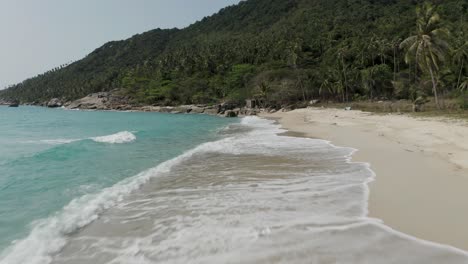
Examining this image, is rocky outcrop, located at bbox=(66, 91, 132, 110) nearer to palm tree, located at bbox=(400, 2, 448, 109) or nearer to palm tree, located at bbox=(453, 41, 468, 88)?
palm tree, located at bbox=(453, 41, 468, 88)

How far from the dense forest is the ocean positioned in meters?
29.2

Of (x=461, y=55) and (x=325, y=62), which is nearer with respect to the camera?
(x=461, y=55)

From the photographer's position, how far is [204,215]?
22.4ft

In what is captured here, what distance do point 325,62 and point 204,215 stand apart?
80.4m

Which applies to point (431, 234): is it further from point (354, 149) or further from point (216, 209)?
point (354, 149)

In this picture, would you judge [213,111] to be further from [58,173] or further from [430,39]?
[58,173]

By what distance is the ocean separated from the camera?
4.98 m

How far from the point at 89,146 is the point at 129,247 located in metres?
16.0

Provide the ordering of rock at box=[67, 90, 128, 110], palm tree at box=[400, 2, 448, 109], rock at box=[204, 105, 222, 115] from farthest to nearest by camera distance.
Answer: rock at box=[67, 90, 128, 110] → rock at box=[204, 105, 222, 115] → palm tree at box=[400, 2, 448, 109]

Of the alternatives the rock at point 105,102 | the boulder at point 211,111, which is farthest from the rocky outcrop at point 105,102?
the boulder at point 211,111

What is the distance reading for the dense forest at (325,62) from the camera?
47.6 m

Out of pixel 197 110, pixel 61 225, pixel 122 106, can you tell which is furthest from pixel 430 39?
pixel 122 106

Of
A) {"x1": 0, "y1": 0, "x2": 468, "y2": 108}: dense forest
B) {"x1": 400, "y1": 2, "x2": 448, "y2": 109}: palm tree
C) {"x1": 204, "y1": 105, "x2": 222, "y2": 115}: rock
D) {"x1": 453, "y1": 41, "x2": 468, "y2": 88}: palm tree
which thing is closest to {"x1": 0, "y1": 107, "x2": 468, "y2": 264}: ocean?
{"x1": 400, "y1": 2, "x2": 448, "y2": 109}: palm tree

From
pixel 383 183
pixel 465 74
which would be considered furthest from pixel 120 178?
pixel 465 74
